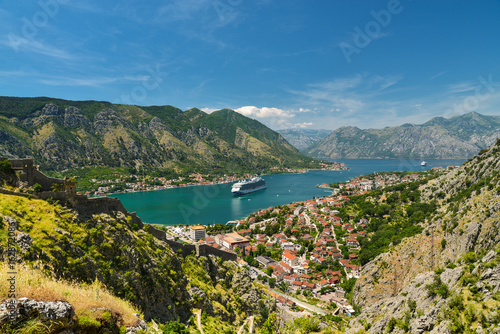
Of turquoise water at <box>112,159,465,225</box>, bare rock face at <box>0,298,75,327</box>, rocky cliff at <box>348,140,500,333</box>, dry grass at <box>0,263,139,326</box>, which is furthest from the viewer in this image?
turquoise water at <box>112,159,465,225</box>

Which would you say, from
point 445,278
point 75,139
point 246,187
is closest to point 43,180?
point 445,278

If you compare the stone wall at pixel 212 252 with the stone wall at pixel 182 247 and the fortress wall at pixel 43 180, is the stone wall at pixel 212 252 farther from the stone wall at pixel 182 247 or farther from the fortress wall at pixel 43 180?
the fortress wall at pixel 43 180

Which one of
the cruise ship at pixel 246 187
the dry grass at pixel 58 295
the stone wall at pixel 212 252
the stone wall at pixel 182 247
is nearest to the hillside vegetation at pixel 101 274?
the dry grass at pixel 58 295

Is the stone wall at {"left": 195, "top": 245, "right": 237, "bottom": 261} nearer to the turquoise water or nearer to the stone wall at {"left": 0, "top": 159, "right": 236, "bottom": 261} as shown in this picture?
the stone wall at {"left": 0, "top": 159, "right": 236, "bottom": 261}

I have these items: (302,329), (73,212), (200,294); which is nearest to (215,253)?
(200,294)

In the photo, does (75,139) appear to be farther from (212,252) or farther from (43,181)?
(43,181)

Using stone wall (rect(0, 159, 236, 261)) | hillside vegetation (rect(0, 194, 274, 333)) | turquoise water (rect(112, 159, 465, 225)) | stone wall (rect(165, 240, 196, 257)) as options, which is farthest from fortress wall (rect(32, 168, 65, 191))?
turquoise water (rect(112, 159, 465, 225))

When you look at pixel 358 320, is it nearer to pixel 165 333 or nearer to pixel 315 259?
pixel 165 333
